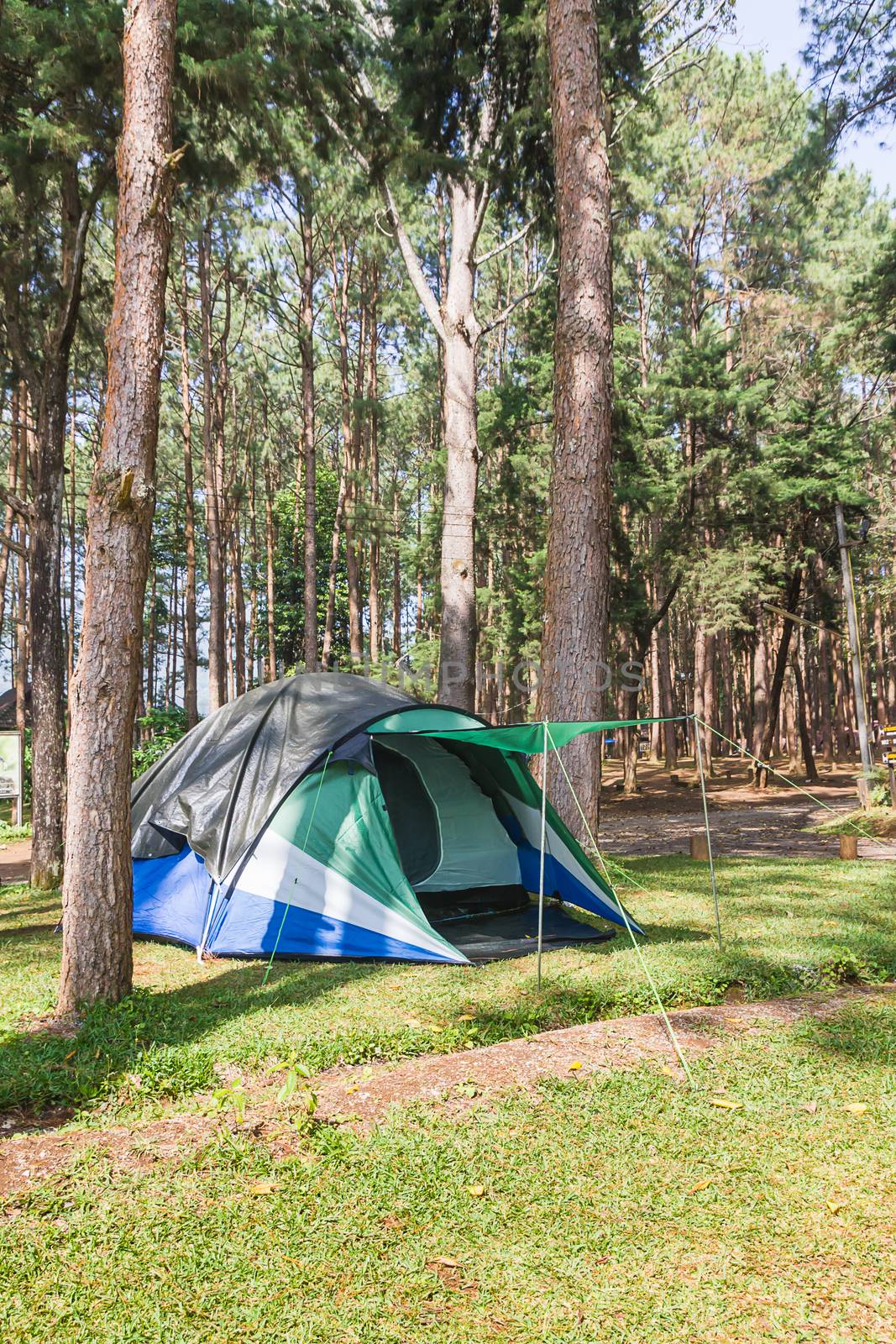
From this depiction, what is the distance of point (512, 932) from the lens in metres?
6.51

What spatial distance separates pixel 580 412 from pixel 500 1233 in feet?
22.0

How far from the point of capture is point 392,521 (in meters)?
22.6

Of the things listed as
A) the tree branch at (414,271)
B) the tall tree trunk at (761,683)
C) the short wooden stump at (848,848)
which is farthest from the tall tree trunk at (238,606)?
the short wooden stump at (848,848)

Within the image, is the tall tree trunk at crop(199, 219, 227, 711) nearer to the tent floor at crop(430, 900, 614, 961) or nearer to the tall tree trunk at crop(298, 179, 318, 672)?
the tall tree trunk at crop(298, 179, 318, 672)

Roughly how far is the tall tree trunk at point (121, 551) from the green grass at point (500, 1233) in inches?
72.0

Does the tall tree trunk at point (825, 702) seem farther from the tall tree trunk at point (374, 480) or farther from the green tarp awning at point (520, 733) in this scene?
the green tarp awning at point (520, 733)

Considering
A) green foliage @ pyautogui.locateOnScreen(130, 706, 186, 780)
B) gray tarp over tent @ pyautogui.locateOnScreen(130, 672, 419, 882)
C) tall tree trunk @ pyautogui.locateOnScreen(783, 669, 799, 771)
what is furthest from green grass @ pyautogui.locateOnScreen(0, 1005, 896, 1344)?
tall tree trunk @ pyautogui.locateOnScreen(783, 669, 799, 771)

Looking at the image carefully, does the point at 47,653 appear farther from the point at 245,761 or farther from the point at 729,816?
the point at 729,816

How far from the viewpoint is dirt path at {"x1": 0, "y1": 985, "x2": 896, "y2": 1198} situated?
3137 mm

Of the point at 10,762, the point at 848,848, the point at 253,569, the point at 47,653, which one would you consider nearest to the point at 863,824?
the point at 848,848

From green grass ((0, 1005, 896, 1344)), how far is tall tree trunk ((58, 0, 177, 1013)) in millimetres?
1828

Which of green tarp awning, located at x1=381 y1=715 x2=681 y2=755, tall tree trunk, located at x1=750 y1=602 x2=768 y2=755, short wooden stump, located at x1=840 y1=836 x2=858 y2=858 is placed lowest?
short wooden stump, located at x1=840 y1=836 x2=858 y2=858

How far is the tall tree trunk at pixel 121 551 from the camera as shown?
4.73 m

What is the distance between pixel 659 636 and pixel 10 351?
18.5 meters
